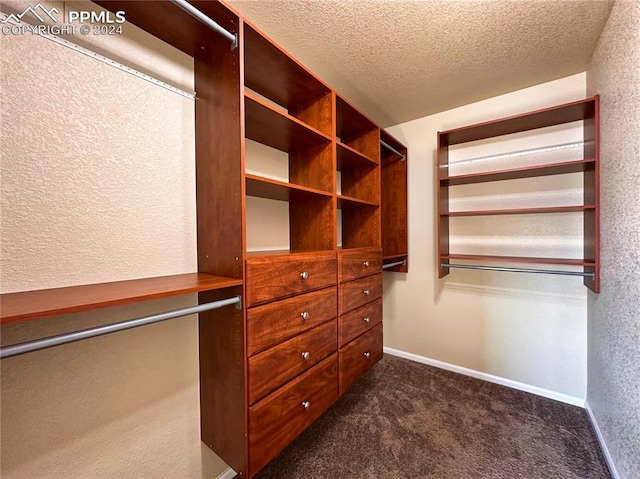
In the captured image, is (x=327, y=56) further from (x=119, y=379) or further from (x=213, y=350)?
(x=119, y=379)

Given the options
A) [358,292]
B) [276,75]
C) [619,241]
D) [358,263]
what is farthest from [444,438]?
[276,75]

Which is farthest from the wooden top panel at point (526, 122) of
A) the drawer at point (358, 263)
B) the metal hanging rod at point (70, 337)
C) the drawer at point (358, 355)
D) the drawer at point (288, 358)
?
the metal hanging rod at point (70, 337)

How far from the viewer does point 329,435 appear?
1629mm

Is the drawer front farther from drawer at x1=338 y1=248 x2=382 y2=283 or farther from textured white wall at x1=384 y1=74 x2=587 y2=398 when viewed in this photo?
textured white wall at x1=384 y1=74 x2=587 y2=398

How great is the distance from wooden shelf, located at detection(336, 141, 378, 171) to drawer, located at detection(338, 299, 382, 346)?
43.1 inches

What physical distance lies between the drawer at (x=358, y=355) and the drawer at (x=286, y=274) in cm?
53

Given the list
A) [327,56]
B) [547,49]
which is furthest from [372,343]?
[547,49]

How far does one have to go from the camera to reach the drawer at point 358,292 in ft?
5.14

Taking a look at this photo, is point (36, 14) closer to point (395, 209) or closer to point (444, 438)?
point (395, 209)

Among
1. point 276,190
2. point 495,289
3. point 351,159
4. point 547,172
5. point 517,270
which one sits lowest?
point 495,289

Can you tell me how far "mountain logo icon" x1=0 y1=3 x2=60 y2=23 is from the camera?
82 cm

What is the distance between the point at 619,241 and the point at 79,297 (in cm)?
236

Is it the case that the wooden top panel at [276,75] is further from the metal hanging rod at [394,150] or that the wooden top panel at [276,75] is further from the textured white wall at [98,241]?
the metal hanging rod at [394,150]

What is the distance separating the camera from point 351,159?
191cm
